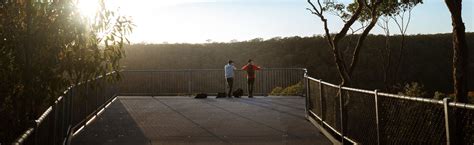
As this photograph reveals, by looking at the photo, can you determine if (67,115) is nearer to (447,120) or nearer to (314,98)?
(314,98)

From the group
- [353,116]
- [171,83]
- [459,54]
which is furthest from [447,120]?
[171,83]

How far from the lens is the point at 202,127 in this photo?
1137 cm

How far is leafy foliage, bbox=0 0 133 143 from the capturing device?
206 inches

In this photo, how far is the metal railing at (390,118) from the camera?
16.7 feet

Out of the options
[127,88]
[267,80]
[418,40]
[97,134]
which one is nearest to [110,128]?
[97,134]

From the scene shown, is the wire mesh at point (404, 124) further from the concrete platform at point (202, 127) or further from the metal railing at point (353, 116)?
the concrete platform at point (202, 127)

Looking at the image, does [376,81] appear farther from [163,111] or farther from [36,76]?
[36,76]

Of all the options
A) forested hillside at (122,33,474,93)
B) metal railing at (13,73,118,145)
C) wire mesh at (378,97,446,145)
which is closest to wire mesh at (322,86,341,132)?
wire mesh at (378,97,446,145)

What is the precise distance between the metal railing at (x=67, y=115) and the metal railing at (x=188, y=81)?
831 centimetres

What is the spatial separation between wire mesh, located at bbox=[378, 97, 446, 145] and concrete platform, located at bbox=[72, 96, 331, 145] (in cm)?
238

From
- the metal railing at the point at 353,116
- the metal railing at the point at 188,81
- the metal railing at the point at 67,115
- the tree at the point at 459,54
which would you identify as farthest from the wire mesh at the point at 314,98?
the metal railing at the point at 188,81

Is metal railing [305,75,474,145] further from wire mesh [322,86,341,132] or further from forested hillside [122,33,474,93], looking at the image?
forested hillside [122,33,474,93]

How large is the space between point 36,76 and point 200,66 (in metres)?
38.7

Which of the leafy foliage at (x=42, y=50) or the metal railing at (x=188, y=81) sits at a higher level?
the leafy foliage at (x=42, y=50)
